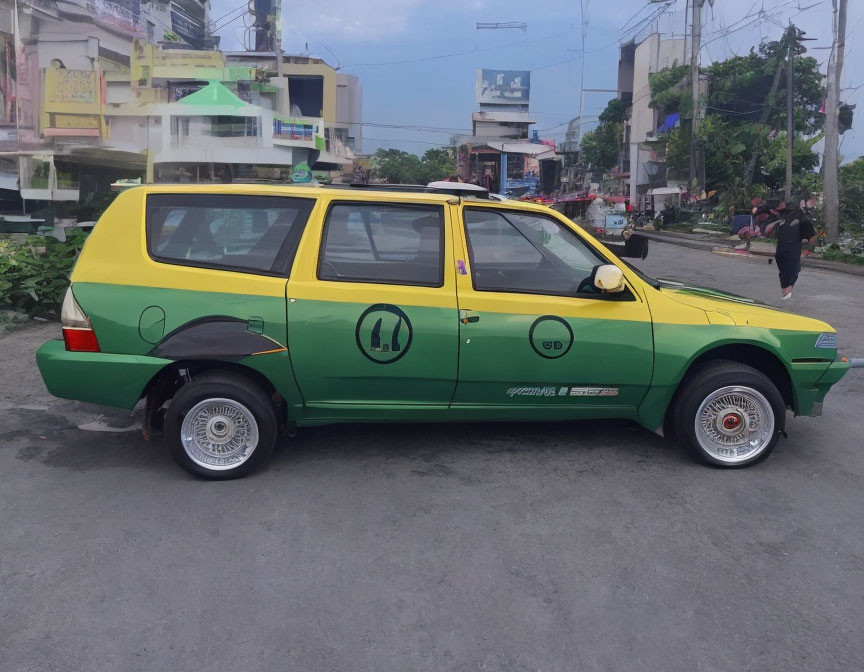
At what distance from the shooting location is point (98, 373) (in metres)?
4.69

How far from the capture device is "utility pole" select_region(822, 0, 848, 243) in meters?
24.0

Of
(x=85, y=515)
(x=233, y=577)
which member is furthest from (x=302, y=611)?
(x=85, y=515)

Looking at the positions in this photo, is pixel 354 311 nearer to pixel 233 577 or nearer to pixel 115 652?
pixel 233 577

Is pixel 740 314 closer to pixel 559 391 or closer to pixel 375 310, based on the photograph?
pixel 559 391

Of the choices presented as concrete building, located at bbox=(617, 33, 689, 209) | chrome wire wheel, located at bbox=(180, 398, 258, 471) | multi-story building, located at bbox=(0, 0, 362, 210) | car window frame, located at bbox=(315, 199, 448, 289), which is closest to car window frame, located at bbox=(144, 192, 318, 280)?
car window frame, located at bbox=(315, 199, 448, 289)

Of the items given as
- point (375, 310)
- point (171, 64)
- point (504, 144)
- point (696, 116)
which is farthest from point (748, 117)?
point (504, 144)

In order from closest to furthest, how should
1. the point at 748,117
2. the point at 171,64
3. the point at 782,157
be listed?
the point at 171,64 < the point at 782,157 < the point at 748,117

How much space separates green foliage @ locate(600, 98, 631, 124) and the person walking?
6151cm

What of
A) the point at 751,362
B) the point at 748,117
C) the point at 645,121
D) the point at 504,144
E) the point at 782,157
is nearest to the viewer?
the point at 751,362

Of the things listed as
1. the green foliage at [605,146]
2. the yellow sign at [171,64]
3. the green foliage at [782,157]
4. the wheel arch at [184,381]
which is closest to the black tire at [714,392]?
the wheel arch at [184,381]

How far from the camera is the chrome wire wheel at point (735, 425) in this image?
493 cm

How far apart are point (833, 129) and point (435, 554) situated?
995 inches

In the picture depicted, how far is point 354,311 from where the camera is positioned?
468 centimetres

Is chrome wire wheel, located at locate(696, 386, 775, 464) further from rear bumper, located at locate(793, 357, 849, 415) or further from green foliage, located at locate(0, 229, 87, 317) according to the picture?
green foliage, located at locate(0, 229, 87, 317)
